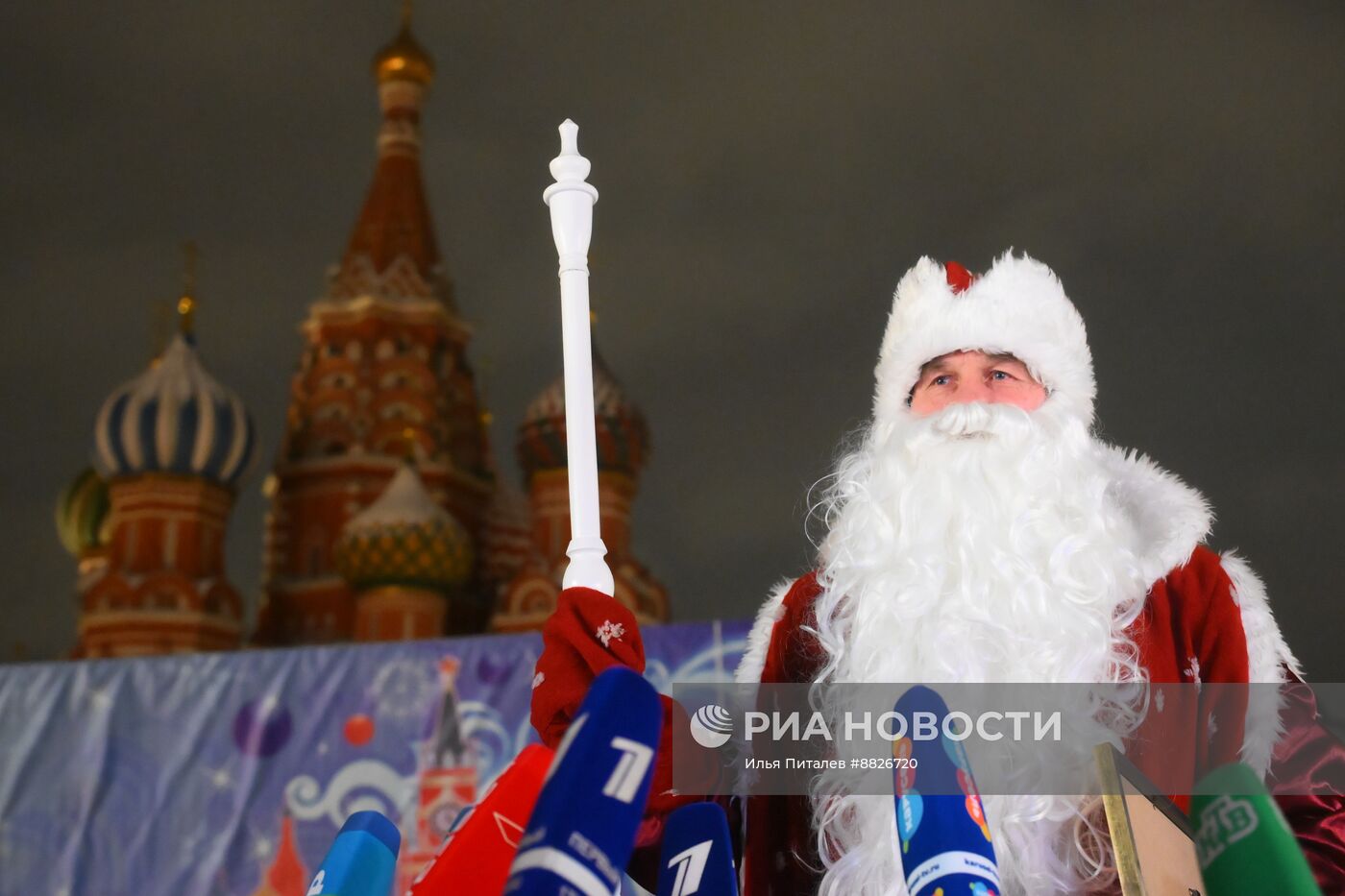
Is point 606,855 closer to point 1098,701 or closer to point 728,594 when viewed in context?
point 1098,701

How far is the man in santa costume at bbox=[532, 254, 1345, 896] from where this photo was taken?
183 centimetres

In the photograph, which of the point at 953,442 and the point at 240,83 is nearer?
the point at 953,442

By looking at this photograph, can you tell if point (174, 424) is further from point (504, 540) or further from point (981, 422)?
point (981, 422)

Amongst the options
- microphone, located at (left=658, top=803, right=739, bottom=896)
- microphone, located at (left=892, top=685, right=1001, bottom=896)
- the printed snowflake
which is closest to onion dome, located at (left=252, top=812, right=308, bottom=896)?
the printed snowflake

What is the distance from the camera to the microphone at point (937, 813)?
81cm

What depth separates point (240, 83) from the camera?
15539 mm

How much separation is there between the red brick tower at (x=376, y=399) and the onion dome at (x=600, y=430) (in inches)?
48.9

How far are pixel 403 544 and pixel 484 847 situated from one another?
47.8ft

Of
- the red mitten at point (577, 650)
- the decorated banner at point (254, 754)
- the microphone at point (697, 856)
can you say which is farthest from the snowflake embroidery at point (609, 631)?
the decorated banner at point (254, 754)

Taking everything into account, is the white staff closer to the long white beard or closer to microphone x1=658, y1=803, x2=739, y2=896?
the long white beard

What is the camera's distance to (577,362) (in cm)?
171

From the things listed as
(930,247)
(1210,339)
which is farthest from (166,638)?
(1210,339)

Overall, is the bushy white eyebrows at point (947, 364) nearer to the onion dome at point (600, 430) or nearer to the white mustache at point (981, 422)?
the white mustache at point (981, 422)

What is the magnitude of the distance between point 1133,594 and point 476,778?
2900 mm
